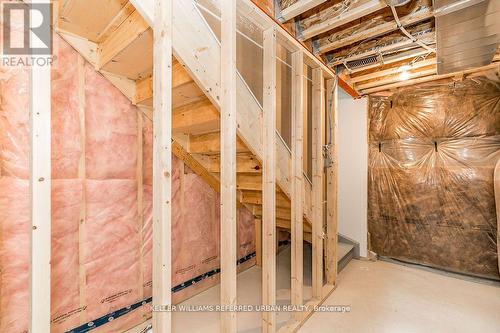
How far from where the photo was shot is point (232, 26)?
138cm

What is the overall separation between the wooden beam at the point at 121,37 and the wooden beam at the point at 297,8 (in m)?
1.16

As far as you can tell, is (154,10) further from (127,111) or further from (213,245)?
(213,245)

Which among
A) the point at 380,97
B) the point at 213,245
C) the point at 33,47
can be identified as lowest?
→ the point at 213,245

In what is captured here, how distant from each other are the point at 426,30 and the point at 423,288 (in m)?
2.60

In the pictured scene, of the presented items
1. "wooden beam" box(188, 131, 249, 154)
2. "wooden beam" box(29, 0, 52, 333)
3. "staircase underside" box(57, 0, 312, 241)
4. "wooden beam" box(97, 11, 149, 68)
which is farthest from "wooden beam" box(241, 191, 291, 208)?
"wooden beam" box(29, 0, 52, 333)

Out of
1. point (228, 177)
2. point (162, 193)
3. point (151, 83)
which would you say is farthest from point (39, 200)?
point (151, 83)

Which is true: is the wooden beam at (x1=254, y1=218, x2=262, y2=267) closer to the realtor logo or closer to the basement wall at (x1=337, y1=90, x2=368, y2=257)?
the basement wall at (x1=337, y1=90, x2=368, y2=257)

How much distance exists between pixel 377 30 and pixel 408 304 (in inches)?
101

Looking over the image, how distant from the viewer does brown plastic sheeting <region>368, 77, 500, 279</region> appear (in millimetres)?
2754

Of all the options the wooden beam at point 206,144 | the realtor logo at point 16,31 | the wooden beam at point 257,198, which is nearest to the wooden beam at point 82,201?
the realtor logo at point 16,31

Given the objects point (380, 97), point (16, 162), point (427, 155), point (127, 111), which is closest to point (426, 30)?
point (380, 97)

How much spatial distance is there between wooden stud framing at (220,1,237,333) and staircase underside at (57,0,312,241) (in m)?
0.11

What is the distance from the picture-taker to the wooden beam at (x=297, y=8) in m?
1.82

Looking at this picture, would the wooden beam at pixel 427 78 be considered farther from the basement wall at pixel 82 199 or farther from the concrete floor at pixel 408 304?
the basement wall at pixel 82 199
